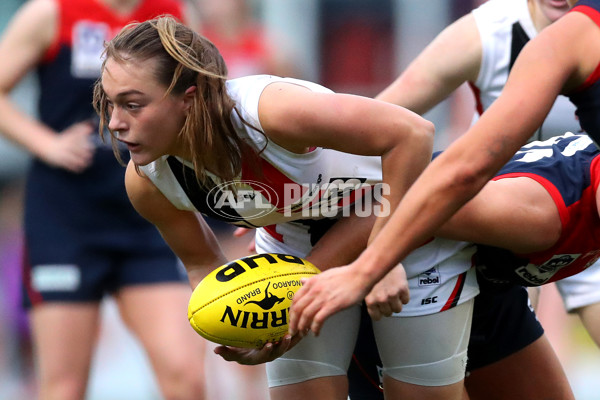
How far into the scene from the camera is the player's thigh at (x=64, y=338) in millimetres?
4000

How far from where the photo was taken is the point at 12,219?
6250 mm

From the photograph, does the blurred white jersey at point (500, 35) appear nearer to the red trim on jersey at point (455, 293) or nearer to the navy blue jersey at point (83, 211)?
the red trim on jersey at point (455, 293)

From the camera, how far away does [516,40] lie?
3510mm

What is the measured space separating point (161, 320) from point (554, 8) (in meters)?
2.05

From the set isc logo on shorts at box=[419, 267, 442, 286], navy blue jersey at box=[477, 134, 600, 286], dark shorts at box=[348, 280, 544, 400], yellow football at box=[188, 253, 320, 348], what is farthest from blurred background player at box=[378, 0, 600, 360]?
yellow football at box=[188, 253, 320, 348]

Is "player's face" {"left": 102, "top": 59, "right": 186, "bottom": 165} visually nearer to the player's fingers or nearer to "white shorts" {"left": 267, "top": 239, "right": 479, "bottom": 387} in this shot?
the player's fingers

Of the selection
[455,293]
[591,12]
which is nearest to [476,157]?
[591,12]

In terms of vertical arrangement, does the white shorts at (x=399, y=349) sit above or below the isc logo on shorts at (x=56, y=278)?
above

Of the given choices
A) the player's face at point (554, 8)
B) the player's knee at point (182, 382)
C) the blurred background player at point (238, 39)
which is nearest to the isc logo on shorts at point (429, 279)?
the player's face at point (554, 8)

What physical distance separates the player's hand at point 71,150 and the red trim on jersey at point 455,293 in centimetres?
194

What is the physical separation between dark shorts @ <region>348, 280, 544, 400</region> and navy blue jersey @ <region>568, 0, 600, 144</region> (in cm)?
98

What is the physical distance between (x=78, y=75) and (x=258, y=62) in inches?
62.0

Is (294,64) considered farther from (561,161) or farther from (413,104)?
(561,161)

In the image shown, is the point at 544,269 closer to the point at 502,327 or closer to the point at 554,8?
the point at 502,327
